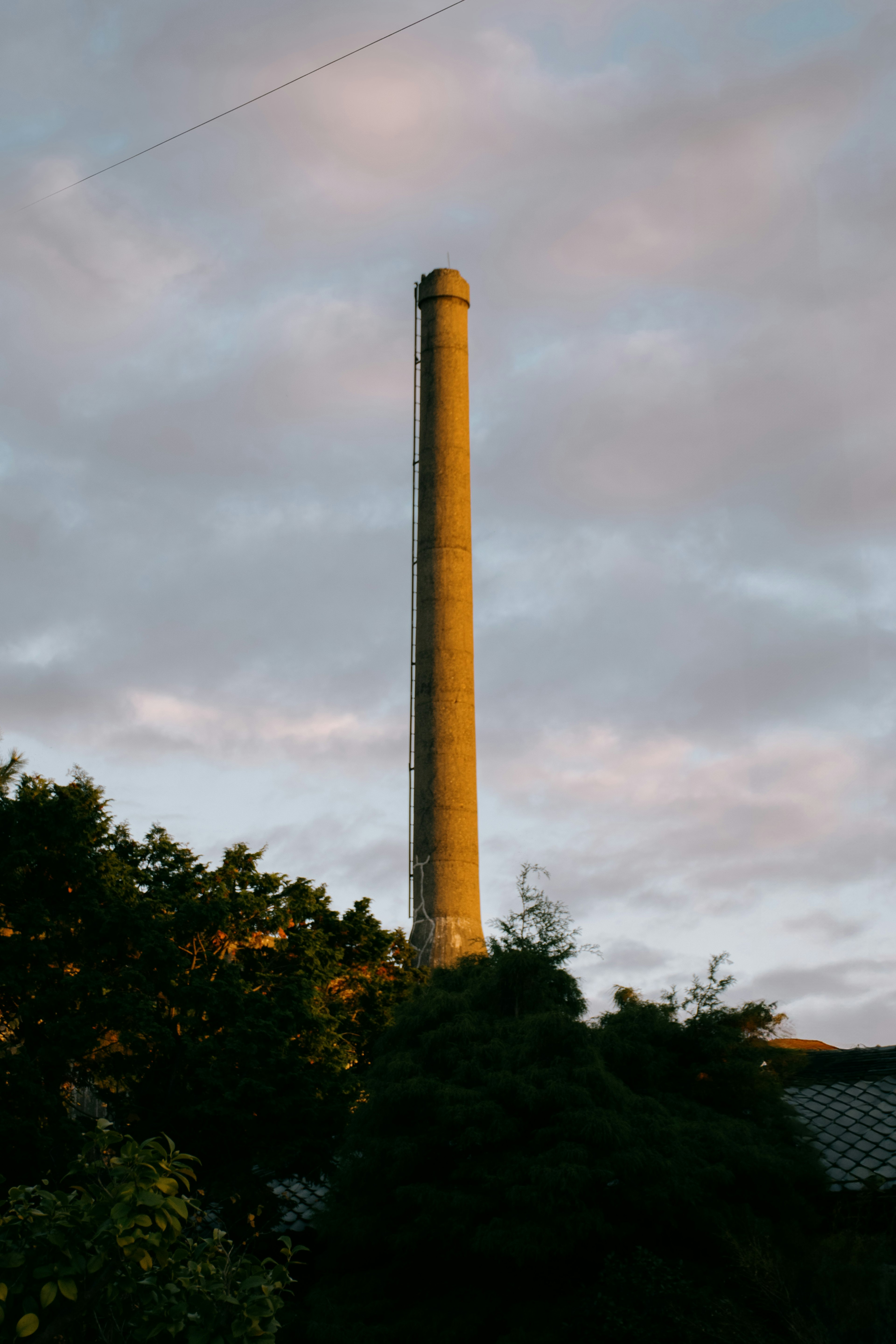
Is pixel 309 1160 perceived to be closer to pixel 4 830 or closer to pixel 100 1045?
pixel 100 1045

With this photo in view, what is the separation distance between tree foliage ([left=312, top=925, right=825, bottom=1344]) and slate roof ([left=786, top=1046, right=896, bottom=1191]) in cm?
73

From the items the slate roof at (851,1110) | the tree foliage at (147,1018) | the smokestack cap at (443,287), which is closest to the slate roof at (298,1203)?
the tree foliage at (147,1018)

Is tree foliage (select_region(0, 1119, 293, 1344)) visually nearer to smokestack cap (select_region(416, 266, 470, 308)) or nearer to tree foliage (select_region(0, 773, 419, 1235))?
tree foliage (select_region(0, 773, 419, 1235))

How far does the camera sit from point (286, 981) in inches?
918

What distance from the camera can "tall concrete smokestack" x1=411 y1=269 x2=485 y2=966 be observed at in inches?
1296

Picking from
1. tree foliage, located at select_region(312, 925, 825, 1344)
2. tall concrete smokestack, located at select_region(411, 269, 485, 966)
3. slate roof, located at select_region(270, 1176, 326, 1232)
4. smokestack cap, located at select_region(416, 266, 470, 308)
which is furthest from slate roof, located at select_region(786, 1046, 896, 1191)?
smokestack cap, located at select_region(416, 266, 470, 308)

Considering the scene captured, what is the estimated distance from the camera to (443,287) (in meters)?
38.0

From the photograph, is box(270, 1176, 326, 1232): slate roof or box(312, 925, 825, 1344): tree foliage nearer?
box(312, 925, 825, 1344): tree foliage

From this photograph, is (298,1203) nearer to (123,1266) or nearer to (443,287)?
(123,1266)

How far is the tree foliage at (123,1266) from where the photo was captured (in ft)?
19.9

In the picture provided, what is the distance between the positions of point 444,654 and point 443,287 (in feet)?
37.7

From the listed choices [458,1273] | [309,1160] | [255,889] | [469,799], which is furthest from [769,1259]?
[469,799]

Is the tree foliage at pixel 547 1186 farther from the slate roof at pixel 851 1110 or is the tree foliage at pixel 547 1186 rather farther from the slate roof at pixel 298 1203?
the slate roof at pixel 298 1203

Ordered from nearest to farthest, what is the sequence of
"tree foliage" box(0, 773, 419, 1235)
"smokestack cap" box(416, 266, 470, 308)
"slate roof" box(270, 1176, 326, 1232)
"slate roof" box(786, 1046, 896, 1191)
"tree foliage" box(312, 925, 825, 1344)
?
"tree foliage" box(312, 925, 825, 1344) < "slate roof" box(786, 1046, 896, 1191) < "tree foliage" box(0, 773, 419, 1235) < "slate roof" box(270, 1176, 326, 1232) < "smokestack cap" box(416, 266, 470, 308)
